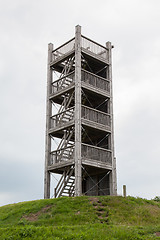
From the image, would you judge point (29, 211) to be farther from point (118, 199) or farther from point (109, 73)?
point (109, 73)

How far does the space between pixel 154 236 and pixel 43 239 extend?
4929mm

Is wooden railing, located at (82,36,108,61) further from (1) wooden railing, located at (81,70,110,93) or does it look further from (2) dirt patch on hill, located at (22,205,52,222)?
(2) dirt patch on hill, located at (22,205,52,222)

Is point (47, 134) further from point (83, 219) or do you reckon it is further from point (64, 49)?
point (83, 219)

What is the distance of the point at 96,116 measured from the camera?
1180 inches

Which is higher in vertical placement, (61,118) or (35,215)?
(61,118)

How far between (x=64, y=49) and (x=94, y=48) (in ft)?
9.47

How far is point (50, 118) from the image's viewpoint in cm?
3153

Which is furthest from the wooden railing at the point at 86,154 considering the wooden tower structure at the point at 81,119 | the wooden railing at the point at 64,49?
the wooden railing at the point at 64,49

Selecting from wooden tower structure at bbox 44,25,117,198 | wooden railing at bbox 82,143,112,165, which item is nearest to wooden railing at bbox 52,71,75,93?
wooden tower structure at bbox 44,25,117,198

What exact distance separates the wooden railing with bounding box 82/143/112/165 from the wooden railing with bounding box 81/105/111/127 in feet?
8.23

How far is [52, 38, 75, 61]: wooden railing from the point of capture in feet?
103

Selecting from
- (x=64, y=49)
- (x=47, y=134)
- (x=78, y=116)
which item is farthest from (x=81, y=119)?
(x=64, y=49)

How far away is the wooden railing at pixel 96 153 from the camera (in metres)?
28.0

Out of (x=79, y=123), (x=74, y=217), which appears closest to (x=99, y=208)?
(x=74, y=217)
